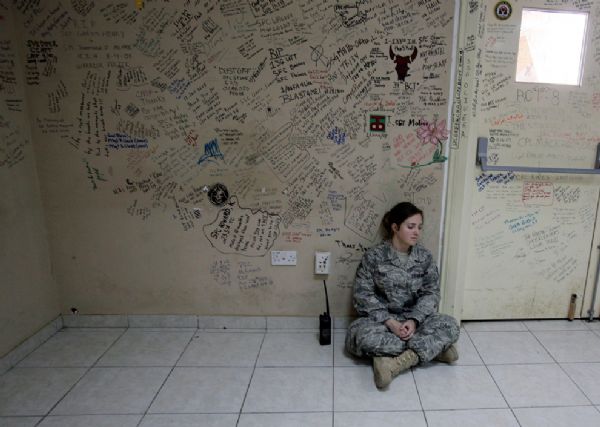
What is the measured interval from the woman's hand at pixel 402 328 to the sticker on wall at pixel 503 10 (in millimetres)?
1571

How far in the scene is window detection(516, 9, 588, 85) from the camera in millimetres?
1845

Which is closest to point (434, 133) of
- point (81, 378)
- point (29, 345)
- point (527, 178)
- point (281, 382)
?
point (527, 178)

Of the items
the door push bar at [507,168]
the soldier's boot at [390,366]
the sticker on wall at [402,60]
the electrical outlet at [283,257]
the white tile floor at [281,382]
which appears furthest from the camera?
the electrical outlet at [283,257]

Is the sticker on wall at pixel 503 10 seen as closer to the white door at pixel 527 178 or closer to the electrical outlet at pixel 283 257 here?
the white door at pixel 527 178

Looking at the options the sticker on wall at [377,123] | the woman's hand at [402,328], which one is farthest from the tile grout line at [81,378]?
the sticker on wall at [377,123]

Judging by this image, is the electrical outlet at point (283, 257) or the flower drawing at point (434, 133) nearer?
the flower drawing at point (434, 133)

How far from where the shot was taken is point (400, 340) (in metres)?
1.72

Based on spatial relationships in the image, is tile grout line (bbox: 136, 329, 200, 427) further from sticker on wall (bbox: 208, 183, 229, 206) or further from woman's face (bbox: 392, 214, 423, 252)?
woman's face (bbox: 392, 214, 423, 252)

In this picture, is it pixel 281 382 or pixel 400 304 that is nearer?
pixel 281 382

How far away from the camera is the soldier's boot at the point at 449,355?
1756 mm

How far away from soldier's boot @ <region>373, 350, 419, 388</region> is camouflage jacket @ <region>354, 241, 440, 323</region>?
206 mm

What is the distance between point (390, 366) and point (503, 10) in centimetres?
180

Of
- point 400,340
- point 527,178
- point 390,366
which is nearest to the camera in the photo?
point 390,366

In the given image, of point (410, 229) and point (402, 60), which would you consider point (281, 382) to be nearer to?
point (410, 229)
